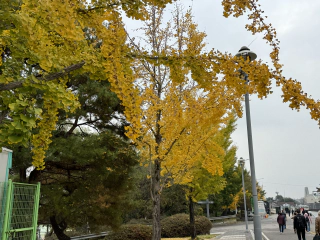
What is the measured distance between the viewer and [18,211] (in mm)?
5035

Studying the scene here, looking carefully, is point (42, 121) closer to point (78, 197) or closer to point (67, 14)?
point (67, 14)

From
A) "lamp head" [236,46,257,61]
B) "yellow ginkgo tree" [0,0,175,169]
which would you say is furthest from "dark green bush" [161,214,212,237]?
"yellow ginkgo tree" [0,0,175,169]

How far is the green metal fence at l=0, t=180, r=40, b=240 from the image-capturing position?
460cm

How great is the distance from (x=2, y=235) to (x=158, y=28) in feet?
27.3

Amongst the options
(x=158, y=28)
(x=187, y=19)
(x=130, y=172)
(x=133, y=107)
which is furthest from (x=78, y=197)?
(x=133, y=107)

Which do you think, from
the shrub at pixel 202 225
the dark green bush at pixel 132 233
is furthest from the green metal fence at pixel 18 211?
the shrub at pixel 202 225

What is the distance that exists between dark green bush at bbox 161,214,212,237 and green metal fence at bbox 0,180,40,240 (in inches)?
Result: 516

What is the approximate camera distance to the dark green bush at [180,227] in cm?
1731

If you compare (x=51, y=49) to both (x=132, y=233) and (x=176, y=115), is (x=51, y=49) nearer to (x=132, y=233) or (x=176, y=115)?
(x=176, y=115)

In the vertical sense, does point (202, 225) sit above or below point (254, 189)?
below

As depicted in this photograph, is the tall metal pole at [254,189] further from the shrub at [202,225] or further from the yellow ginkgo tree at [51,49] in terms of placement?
the shrub at [202,225]

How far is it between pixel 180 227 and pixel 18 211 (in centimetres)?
1382

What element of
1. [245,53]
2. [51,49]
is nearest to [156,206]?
[245,53]

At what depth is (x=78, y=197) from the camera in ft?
36.4
